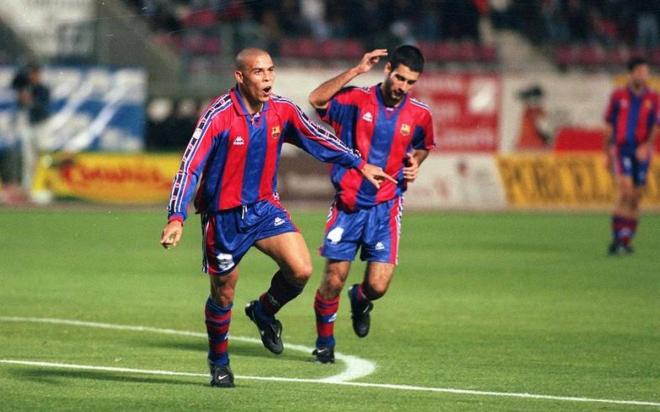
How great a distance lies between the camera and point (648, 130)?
20.9 metres

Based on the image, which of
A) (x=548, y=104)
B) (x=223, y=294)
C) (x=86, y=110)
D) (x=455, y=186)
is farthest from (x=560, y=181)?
(x=223, y=294)

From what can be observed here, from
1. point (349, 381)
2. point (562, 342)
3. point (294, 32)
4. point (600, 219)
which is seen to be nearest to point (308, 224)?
point (600, 219)

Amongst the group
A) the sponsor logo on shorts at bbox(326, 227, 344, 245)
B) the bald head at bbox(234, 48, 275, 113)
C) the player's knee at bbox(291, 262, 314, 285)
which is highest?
the bald head at bbox(234, 48, 275, 113)

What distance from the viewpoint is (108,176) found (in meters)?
30.4

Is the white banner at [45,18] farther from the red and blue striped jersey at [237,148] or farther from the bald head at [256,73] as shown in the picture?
the bald head at [256,73]

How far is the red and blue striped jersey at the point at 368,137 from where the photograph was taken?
11.3m

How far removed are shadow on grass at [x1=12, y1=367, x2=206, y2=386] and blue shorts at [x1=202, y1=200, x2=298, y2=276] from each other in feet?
2.38

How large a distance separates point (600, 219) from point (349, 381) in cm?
2005

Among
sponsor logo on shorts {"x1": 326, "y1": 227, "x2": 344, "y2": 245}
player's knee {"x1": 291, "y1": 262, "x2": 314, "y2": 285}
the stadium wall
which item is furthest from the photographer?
the stadium wall

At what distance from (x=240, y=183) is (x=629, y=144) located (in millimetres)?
12284

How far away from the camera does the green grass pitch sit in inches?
359

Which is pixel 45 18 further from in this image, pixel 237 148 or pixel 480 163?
pixel 237 148

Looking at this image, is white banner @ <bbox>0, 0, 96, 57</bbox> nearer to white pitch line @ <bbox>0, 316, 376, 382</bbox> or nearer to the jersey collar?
white pitch line @ <bbox>0, 316, 376, 382</bbox>

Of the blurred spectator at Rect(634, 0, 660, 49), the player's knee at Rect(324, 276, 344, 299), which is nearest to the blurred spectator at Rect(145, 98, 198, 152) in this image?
the blurred spectator at Rect(634, 0, 660, 49)
